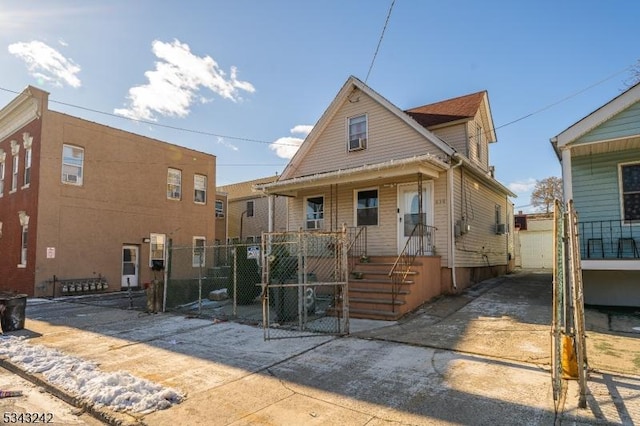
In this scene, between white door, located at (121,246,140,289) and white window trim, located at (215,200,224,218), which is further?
white window trim, located at (215,200,224,218)

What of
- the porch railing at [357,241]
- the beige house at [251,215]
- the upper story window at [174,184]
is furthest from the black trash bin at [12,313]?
the beige house at [251,215]

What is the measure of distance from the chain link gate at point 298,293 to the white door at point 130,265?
35.8 feet

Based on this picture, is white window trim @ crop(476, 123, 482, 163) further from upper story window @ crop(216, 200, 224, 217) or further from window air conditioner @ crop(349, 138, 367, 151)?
upper story window @ crop(216, 200, 224, 217)

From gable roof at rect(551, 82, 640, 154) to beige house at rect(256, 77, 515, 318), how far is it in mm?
2807

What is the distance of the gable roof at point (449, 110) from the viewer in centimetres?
1402

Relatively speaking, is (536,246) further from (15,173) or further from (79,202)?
(15,173)

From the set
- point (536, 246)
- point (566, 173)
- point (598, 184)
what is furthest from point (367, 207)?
point (536, 246)

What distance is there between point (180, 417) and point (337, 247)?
482 centimetres

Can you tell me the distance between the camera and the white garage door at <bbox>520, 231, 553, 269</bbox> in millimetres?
21781

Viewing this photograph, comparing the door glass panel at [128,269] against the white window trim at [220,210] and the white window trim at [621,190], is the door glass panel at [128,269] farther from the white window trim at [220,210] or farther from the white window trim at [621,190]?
the white window trim at [621,190]

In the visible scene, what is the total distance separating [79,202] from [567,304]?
18.3 m

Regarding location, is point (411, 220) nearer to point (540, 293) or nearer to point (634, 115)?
point (540, 293)

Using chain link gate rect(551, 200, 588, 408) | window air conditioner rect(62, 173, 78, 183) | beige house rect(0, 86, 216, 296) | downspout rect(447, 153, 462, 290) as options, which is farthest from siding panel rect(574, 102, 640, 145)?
window air conditioner rect(62, 173, 78, 183)

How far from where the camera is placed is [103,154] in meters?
18.2
